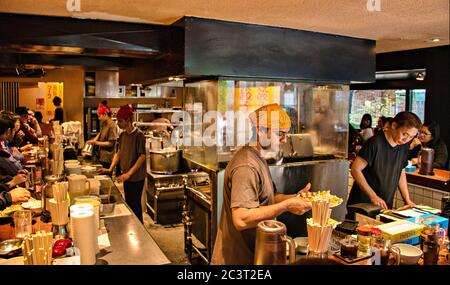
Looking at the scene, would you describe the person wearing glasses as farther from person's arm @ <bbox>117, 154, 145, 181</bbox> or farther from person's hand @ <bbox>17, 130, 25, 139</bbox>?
person's hand @ <bbox>17, 130, 25, 139</bbox>

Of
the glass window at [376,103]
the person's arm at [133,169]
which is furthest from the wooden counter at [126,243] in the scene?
the glass window at [376,103]

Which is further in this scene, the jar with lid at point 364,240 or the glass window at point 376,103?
the glass window at point 376,103

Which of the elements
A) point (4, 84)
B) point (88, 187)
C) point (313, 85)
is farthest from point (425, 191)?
point (4, 84)

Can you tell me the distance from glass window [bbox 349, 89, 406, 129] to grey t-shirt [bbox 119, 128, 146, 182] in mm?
5014

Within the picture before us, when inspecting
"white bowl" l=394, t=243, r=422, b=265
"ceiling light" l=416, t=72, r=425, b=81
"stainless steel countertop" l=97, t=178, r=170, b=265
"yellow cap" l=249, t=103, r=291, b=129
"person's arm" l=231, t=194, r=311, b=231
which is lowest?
"stainless steel countertop" l=97, t=178, r=170, b=265

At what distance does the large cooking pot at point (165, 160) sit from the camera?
478cm

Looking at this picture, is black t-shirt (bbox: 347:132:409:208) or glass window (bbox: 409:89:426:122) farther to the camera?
→ glass window (bbox: 409:89:426:122)

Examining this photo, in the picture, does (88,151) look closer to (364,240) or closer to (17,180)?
(17,180)

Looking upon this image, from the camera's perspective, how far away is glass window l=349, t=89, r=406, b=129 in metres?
7.15

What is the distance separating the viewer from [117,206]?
283 cm

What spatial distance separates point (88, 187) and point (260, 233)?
1.43m

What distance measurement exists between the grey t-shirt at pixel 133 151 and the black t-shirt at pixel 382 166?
7.84 ft

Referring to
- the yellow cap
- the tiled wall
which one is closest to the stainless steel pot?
the yellow cap

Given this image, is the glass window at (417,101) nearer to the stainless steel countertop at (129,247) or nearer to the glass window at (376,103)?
the glass window at (376,103)
